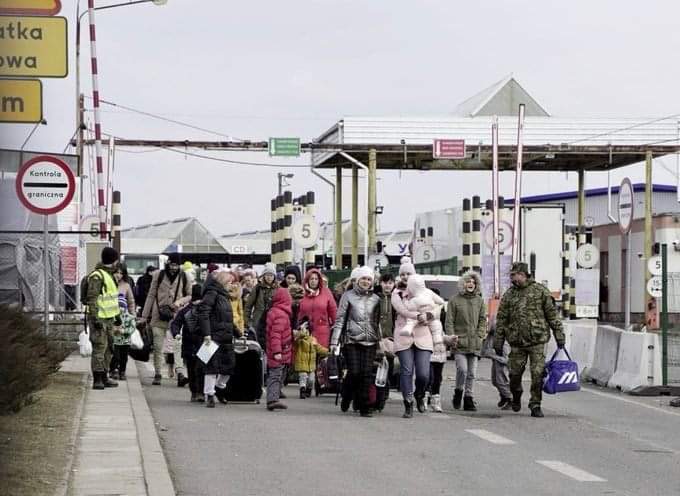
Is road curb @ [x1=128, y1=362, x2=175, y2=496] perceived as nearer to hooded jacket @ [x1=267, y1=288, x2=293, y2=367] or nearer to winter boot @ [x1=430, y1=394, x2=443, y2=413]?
hooded jacket @ [x1=267, y1=288, x2=293, y2=367]

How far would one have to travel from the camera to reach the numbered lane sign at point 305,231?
34469 mm

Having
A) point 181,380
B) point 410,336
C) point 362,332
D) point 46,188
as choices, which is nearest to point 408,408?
point 410,336

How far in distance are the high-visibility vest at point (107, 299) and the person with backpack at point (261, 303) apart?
7.00 ft

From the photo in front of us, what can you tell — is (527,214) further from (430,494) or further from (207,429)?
(430,494)

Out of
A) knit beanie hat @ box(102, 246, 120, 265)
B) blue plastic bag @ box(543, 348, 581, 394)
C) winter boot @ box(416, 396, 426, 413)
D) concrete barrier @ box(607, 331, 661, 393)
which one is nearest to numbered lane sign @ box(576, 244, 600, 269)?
concrete barrier @ box(607, 331, 661, 393)

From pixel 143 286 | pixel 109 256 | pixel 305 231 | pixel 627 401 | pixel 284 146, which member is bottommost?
pixel 627 401

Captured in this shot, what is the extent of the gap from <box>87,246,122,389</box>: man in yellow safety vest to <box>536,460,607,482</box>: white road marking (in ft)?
24.5

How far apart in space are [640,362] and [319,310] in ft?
16.6

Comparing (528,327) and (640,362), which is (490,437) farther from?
(640,362)

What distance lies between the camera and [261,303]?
19.2 metres

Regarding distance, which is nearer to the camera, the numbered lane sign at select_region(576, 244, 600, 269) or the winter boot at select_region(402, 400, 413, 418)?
the winter boot at select_region(402, 400, 413, 418)

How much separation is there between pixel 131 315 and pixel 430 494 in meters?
10.8

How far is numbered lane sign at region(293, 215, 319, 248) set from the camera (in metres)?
34.5

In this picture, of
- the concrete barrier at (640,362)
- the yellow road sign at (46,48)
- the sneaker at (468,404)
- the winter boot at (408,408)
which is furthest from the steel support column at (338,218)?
the yellow road sign at (46,48)
